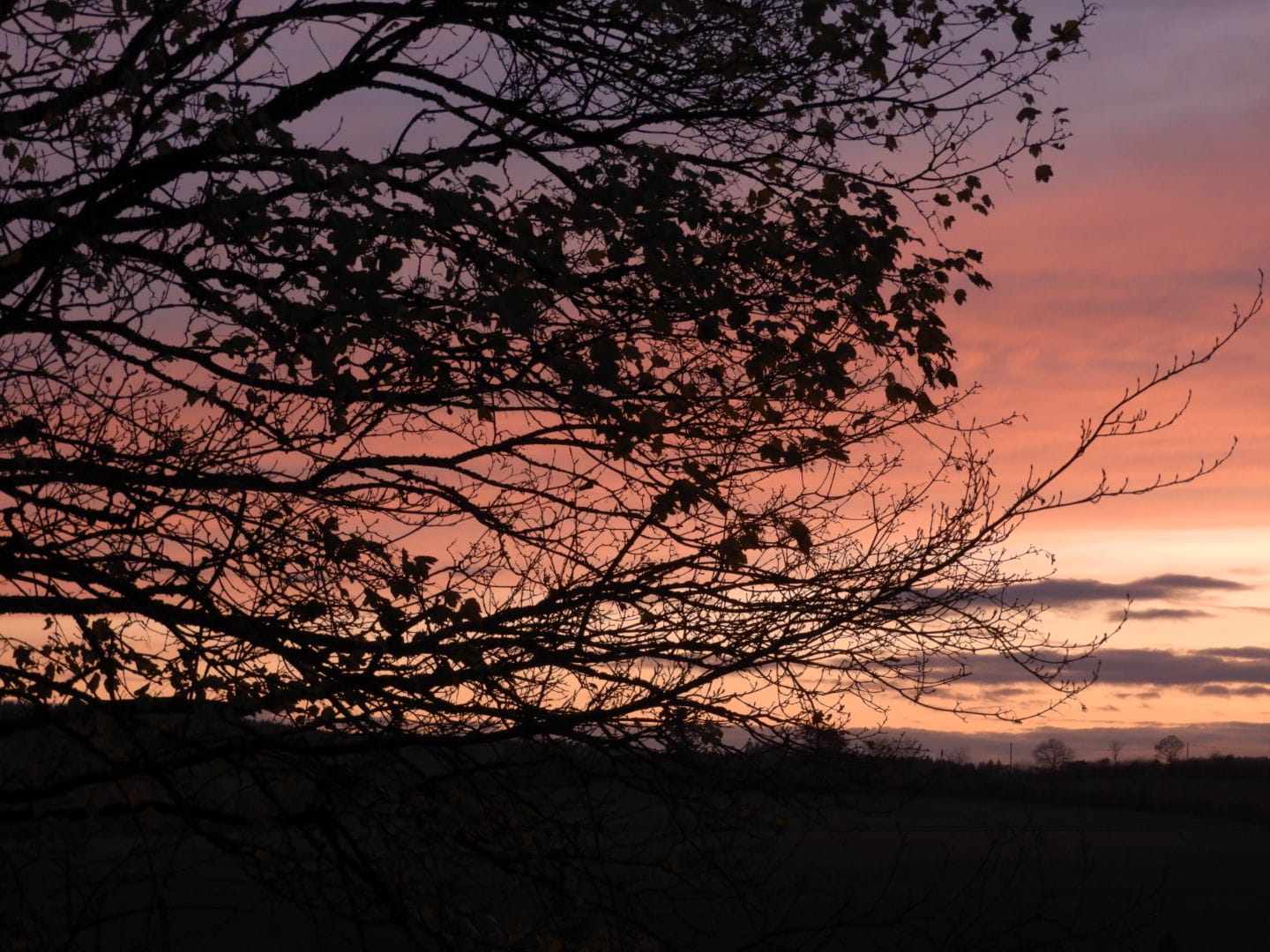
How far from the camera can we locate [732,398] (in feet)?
22.9

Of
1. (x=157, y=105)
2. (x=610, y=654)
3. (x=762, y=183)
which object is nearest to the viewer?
(x=610, y=654)

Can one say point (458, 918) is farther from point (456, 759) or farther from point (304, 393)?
point (304, 393)

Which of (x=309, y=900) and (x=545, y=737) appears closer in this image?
(x=545, y=737)

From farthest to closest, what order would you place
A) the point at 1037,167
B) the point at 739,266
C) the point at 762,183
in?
the point at 1037,167 < the point at 762,183 < the point at 739,266

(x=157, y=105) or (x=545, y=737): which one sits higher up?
(x=157, y=105)

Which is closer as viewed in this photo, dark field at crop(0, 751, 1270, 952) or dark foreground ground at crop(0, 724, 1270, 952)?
dark foreground ground at crop(0, 724, 1270, 952)

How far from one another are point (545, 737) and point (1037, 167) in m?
5.13

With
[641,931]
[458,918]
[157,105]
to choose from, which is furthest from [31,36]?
[641,931]

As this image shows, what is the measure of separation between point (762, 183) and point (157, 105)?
3.55 m

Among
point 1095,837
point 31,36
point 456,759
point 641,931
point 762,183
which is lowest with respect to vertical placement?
point 1095,837

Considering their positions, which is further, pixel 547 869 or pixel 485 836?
pixel 547 869

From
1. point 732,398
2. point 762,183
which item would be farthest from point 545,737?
point 762,183

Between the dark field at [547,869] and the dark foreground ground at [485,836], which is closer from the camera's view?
the dark foreground ground at [485,836]

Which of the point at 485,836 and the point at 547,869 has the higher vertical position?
the point at 485,836
